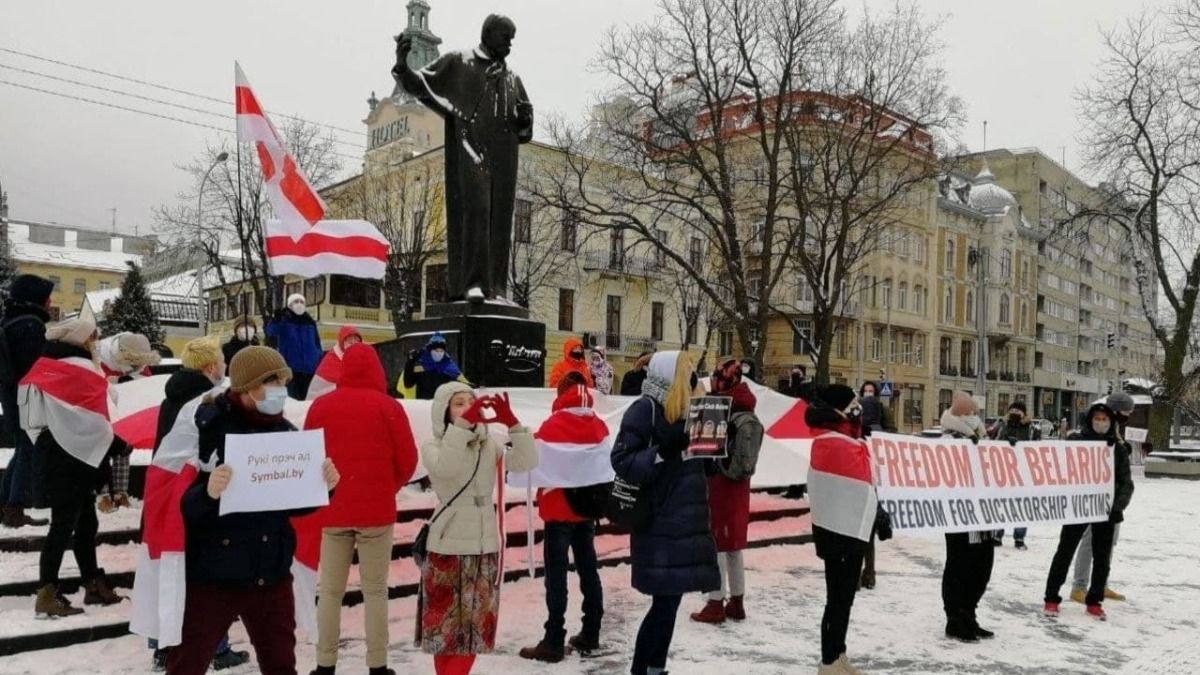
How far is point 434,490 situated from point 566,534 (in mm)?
970

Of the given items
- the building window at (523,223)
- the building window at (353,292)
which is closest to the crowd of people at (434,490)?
the building window at (523,223)

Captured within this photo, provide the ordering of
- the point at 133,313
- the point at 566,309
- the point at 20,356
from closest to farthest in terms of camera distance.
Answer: the point at 20,356
the point at 133,313
the point at 566,309

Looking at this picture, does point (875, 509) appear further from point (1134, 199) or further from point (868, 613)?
point (1134, 199)

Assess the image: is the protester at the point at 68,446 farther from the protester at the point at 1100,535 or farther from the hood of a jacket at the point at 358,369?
the protester at the point at 1100,535

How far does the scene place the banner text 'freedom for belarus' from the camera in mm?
6719

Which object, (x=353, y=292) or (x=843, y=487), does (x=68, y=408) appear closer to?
(x=843, y=487)

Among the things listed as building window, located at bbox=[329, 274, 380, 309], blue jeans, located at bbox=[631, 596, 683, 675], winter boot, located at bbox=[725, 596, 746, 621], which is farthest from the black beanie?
building window, located at bbox=[329, 274, 380, 309]

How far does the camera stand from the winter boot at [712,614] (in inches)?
269

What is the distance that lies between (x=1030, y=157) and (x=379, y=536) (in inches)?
3282

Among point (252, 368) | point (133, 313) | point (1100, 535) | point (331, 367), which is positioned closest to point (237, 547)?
point (252, 368)

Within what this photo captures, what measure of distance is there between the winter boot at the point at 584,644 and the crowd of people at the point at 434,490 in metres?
0.02

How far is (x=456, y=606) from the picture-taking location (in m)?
4.76

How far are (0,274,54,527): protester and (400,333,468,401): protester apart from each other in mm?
3126

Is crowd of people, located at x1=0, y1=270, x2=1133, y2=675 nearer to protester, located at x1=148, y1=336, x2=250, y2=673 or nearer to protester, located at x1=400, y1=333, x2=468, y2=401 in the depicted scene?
protester, located at x1=148, y1=336, x2=250, y2=673
